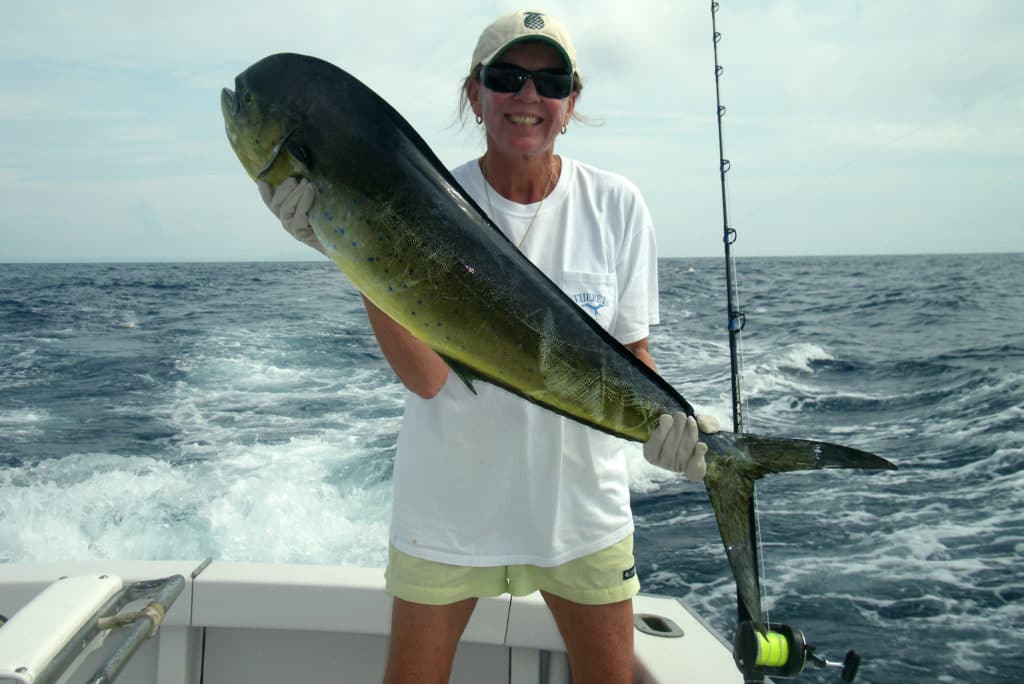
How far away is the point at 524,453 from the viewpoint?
1811 millimetres

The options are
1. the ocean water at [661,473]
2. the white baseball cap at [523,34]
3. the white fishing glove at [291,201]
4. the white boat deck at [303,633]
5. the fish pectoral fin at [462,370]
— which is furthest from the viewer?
the ocean water at [661,473]

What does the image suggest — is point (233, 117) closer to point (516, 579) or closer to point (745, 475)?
point (516, 579)

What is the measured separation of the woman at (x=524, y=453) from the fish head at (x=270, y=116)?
16.1 inches

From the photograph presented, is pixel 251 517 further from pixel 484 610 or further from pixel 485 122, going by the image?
pixel 485 122

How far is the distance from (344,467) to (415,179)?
18.1 ft

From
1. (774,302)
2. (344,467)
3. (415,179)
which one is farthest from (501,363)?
(774,302)

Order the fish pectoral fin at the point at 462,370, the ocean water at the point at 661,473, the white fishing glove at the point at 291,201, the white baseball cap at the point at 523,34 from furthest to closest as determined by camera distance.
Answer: the ocean water at the point at 661,473, the white baseball cap at the point at 523,34, the fish pectoral fin at the point at 462,370, the white fishing glove at the point at 291,201

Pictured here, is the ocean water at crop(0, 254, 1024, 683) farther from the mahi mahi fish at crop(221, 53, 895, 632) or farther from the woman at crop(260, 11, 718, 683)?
the mahi mahi fish at crop(221, 53, 895, 632)

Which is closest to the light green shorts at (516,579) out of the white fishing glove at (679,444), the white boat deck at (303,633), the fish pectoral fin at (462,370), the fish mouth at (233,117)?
the white fishing glove at (679,444)

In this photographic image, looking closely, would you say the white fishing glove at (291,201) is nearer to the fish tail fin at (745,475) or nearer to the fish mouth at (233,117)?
the fish mouth at (233,117)

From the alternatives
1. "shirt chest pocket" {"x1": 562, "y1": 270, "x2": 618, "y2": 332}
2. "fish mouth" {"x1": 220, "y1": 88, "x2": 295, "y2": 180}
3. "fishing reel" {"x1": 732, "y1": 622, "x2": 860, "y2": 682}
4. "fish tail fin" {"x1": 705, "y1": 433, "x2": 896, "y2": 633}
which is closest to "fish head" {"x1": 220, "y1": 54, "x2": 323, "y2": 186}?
"fish mouth" {"x1": 220, "y1": 88, "x2": 295, "y2": 180}

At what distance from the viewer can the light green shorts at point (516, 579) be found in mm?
1788

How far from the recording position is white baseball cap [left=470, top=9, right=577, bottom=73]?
171cm

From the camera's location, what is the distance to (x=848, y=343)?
40.9ft
